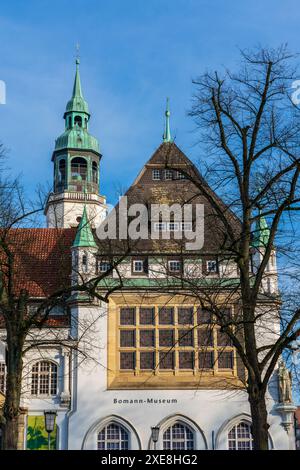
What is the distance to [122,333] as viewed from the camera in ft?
115

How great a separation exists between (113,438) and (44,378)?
4128mm

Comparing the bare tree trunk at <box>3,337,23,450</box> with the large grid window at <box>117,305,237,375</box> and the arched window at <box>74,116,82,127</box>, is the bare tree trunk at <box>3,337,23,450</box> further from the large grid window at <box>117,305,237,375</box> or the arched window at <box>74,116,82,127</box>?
the arched window at <box>74,116,82,127</box>

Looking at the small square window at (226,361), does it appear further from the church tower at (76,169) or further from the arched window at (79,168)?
the arched window at (79,168)

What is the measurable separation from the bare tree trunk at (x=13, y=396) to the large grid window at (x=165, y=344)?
15562mm

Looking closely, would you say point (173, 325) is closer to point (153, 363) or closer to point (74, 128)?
point (153, 363)

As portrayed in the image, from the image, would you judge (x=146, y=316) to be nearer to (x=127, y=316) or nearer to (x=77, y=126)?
(x=127, y=316)

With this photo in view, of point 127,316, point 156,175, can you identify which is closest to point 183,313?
point 127,316

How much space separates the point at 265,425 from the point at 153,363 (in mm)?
19553

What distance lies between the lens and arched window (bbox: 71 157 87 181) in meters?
58.9

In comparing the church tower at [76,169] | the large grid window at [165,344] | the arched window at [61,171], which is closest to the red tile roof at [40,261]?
the large grid window at [165,344]

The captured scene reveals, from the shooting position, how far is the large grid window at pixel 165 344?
3475 centimetres

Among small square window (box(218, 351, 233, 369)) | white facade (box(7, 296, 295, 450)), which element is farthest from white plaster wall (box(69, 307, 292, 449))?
small square window (box(218, 351, 233, 369))
